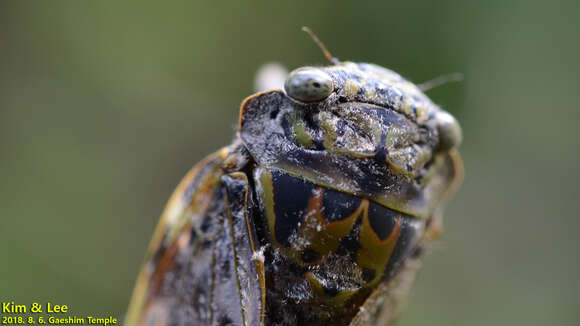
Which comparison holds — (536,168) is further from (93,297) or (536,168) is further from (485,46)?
(93,297)

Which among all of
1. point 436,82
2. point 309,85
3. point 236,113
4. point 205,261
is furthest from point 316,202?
point 236,113

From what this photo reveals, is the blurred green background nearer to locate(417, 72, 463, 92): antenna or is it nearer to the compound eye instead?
locate(417, 72, 463, 92): antenna

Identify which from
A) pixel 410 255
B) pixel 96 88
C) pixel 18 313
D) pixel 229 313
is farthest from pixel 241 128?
pixel 96 88

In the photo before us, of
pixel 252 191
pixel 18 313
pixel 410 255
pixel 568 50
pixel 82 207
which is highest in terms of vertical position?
pixel 568 50

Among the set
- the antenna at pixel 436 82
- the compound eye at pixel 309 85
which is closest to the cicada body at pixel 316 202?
the compound eye at pixel 309 85

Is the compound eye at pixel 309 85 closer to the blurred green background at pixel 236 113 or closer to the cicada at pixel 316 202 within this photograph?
the cicada at pixel 316 202

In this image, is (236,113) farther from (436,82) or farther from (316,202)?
Result: (316,202)
